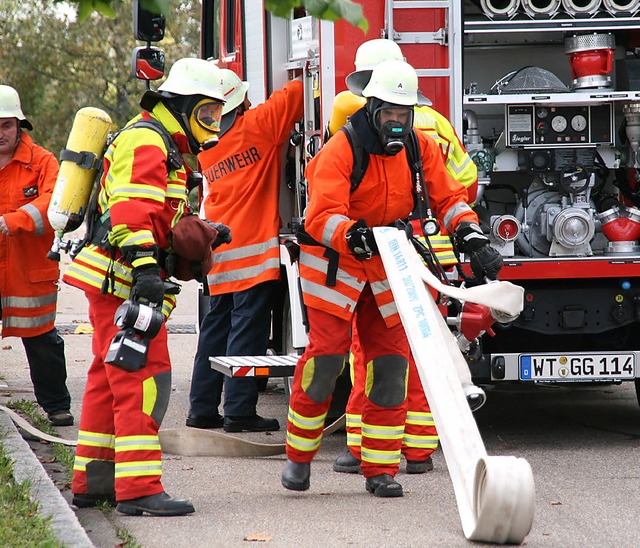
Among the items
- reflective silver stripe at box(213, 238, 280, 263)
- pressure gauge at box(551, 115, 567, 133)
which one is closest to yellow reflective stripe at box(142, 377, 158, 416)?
reflective silver stripe at box(213, 238, 280, 263)

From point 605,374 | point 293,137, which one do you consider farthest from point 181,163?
point 605,374

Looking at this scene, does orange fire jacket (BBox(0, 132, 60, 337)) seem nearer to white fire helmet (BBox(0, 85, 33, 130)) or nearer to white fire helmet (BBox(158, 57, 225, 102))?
white fire helmet (BBox(0, 85, 33, 130))

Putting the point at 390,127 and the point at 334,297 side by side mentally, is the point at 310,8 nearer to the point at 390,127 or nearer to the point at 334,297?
the point at 390,127

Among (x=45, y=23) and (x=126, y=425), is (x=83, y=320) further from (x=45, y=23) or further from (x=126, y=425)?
(x=45, y=23)

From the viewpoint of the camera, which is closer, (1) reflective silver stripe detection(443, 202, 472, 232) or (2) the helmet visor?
(2) the helmet visor

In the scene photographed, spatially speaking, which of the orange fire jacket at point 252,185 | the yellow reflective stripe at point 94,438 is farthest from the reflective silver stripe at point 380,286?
the orange fire jacket at point 252,185

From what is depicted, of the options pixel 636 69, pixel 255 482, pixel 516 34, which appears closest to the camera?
pixel 255 482

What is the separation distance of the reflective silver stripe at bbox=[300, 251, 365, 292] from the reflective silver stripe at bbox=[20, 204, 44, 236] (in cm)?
208

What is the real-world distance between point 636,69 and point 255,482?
328 cm

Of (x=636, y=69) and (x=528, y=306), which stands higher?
(x=636, y=69)

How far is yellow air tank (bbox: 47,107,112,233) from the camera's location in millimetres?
5312

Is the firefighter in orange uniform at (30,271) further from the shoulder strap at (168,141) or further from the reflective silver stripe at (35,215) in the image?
the shoulder strap at (168,141)

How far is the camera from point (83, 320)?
13.0 meters

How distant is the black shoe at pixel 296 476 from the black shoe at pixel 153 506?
2.07ft
